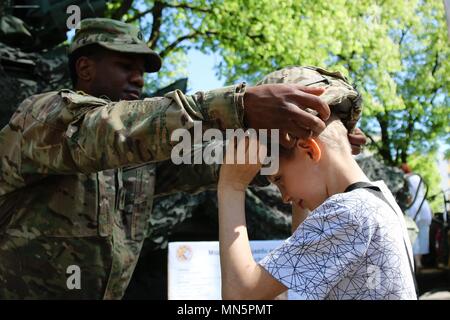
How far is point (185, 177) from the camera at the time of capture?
3.29m

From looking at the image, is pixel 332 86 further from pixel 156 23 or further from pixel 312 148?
pixel 156 23

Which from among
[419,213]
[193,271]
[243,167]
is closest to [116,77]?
[243,167]

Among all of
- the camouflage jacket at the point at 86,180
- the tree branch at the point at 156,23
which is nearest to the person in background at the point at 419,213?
the tree branch at the point at 156,23

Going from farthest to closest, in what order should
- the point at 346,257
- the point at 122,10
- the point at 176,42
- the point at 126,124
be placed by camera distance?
the point at 176,42
the point at 122,10
the point at 126,124
the point at 346,257

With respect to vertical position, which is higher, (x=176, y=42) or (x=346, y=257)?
(x=176, y=42)

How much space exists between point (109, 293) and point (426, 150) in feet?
74.0

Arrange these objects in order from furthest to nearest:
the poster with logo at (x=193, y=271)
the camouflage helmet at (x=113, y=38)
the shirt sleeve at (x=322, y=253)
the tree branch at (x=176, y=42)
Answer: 1. the tree branch at (x=176, y=42)
2. the poster with logo at (x=193, y=271)
3. the camouflage helmet at (x=113, y=38)
4. the shirt sleeve at (x=322, y=253)

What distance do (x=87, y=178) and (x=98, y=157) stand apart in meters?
0.84

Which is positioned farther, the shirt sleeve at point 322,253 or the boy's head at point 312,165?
the boy's head at point 312,165

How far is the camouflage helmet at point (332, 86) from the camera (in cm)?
205

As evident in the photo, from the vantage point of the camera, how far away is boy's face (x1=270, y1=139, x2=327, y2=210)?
1.99 m

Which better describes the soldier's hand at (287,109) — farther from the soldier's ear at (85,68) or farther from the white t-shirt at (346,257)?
the soldier's ear at (85,68)

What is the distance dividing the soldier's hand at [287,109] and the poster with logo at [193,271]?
3169 mm
